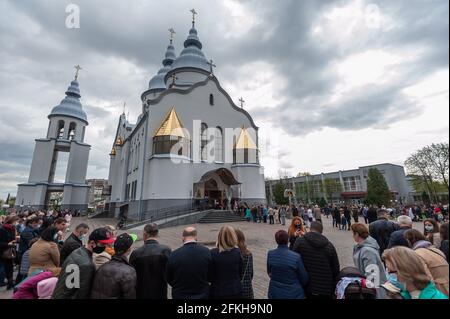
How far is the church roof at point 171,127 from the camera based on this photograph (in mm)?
20413

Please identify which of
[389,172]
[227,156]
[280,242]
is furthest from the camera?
[389,172]

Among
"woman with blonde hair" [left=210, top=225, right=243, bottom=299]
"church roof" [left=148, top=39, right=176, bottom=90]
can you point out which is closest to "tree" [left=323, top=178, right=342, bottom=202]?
"church roof" [left=148, top=39, right=176, bottom=90]

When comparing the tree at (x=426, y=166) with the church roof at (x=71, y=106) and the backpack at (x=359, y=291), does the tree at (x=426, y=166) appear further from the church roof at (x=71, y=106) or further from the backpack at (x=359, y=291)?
the church roof at (x=71, y=106)

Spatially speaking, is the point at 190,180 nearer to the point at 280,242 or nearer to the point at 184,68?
the point at 184,68

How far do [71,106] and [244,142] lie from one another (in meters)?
31.2

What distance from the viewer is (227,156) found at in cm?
2434

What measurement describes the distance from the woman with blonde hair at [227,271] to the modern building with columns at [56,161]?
38.2m

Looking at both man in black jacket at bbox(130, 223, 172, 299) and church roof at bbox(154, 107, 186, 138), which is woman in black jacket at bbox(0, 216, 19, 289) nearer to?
man in black jacket at bbox(130, 223, 172, 299)

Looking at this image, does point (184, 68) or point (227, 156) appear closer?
point (227, 156)

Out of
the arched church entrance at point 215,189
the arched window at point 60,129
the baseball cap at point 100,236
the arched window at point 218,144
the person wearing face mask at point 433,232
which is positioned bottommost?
the person wearing face mask at point 433,232

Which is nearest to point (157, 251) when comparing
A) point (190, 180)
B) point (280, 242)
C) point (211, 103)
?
point (280, 242)

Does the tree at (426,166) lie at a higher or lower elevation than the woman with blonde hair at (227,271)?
higher

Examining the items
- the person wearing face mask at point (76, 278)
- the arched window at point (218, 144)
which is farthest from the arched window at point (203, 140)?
the person wearing face mask at point (76, 278)
